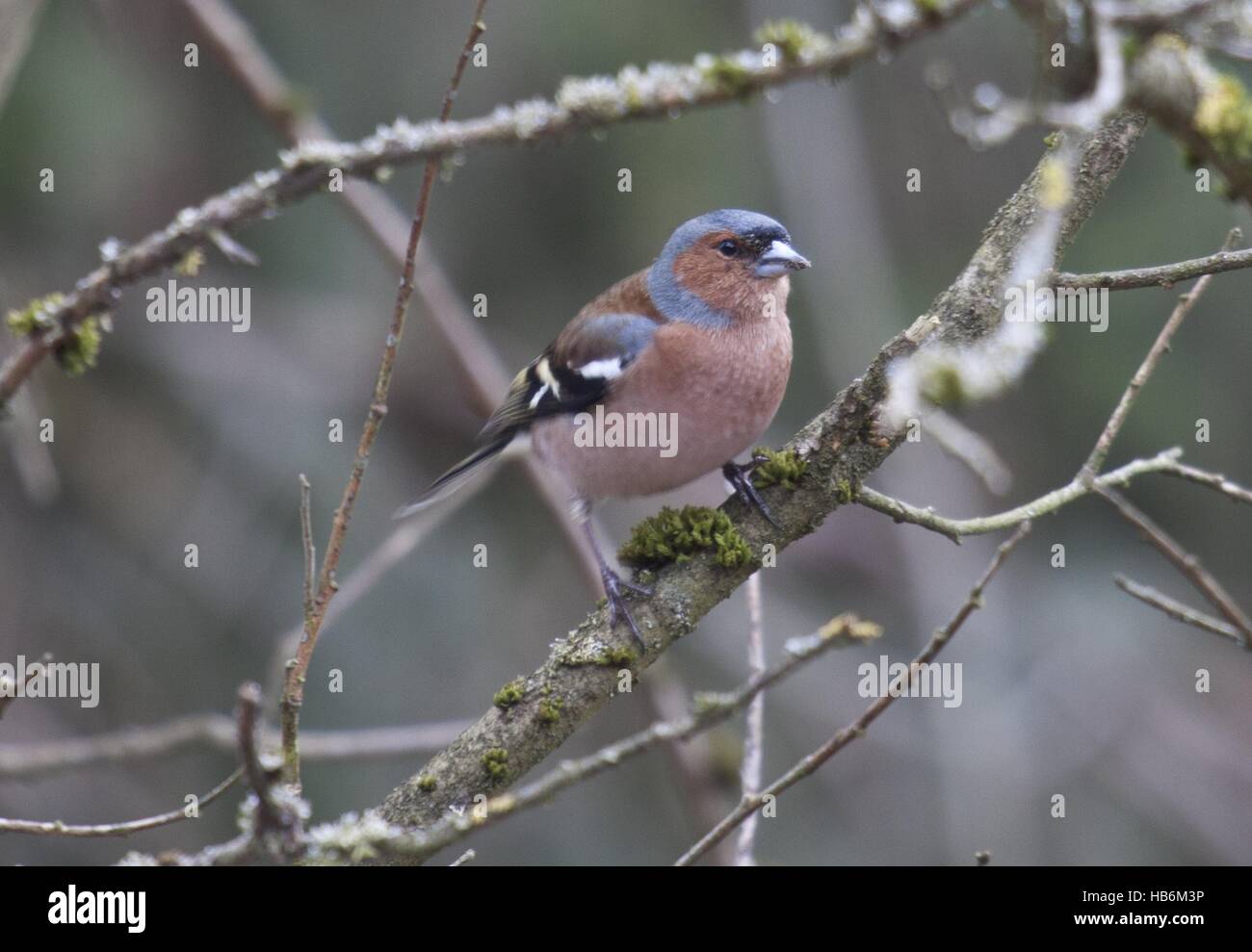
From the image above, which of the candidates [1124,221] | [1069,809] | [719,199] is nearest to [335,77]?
[719,199]

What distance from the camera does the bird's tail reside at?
17.9 ft

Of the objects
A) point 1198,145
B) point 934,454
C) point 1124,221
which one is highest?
point 1124,221

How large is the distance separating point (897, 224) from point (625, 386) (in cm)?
560

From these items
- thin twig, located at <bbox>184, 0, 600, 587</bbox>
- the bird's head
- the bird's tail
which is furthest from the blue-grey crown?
the bird's tail

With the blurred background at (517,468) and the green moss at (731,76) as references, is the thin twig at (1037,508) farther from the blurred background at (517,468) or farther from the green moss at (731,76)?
the blurred background at (517,468)

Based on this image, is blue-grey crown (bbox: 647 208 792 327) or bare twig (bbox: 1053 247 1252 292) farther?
blue-grey crown (bbox: 647 208 792 327)

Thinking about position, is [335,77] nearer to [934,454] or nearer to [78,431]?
[78,431]

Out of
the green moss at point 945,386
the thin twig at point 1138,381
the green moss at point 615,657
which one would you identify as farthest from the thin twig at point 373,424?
the thin twig at point 1138,381

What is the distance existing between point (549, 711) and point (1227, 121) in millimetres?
2152

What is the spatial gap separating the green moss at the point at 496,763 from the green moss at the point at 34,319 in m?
1.48

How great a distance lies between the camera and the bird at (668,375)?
15.8 ft

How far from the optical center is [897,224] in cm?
1005

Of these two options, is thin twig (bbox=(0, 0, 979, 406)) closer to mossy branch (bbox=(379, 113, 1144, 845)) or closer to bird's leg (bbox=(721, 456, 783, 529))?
mossy branch (bbox=(379, 113, 1144, 845))

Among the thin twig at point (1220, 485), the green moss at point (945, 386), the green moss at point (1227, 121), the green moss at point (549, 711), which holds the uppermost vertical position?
the green moss at point (1227, 121)
